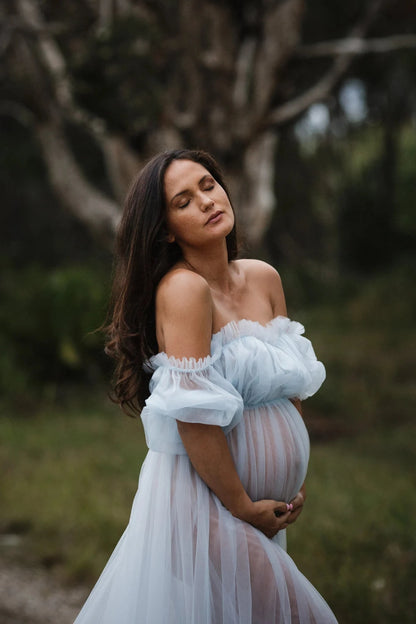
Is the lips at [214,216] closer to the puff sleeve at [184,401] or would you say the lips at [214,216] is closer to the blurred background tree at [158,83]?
the puff sleeve at [184,401]

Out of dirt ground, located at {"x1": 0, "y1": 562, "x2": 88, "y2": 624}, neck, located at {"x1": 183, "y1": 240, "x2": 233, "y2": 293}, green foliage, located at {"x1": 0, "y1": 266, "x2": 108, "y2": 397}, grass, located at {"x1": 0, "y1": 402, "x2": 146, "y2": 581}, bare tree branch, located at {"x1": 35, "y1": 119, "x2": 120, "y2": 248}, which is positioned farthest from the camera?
green foliage, located at {"x1": 0, "y1": 266, "x2": 108, "y2": 397}

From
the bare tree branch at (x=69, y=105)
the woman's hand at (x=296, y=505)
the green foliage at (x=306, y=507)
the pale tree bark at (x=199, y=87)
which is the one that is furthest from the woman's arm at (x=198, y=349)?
the bare tree branch at (x=69, y=105)

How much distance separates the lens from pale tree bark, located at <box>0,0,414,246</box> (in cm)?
802

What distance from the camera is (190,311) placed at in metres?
2.20

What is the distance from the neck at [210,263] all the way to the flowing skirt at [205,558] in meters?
0.43

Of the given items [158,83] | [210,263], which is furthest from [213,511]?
[158,83]

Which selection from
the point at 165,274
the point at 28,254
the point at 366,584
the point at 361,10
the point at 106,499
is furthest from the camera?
the point at 28,254

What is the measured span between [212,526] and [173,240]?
89 centimetres

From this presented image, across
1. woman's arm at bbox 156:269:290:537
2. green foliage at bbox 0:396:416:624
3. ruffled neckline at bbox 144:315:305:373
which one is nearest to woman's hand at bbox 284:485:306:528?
woman's arm at bbox 156:269:290:537

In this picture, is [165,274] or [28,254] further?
[28,254]

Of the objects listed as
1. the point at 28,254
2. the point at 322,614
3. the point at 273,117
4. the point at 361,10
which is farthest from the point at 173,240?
the point at 28,254

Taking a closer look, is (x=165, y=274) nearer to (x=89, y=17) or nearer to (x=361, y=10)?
(x=89, y=17)

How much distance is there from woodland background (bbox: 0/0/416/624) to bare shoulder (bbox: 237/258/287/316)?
366mm

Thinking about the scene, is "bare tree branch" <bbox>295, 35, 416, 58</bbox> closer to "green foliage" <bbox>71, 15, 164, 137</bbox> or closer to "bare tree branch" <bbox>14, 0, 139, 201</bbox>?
"green foliage" <bbox>71, 15, 164, 137</bbox>
